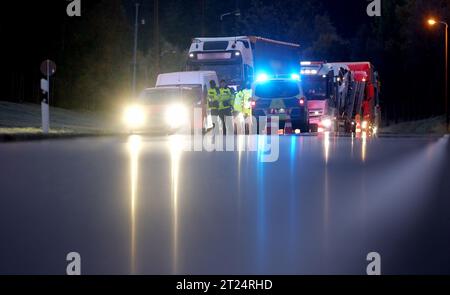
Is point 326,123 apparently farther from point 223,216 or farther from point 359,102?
point 223,216

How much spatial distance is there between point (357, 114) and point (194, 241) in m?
39.5

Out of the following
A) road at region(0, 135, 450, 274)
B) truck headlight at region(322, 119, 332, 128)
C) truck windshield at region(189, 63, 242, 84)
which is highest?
truck windshield at region(189, 63, 242, 84)

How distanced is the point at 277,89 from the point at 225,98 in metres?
2.16

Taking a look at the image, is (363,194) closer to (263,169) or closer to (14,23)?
(263,169)

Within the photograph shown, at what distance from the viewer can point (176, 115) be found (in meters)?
39.5

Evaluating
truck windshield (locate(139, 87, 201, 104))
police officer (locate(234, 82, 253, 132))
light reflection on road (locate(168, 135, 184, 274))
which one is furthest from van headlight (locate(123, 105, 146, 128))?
light reflection on road (locate(168, 135, 184, 274))

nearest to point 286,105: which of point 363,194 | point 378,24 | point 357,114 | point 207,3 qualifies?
point 357,114

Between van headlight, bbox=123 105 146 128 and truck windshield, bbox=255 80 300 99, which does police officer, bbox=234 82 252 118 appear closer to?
truck windshield, bbox=255 80 300 99

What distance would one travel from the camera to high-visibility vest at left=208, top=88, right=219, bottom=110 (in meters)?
40.5

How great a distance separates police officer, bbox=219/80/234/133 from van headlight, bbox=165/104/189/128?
5.61ft

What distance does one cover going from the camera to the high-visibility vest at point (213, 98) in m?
40.5

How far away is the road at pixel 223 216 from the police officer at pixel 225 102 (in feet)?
61.8

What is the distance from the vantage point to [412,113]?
8194 centimetres

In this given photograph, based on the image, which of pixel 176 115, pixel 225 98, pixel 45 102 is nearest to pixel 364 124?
pixel 225 98
